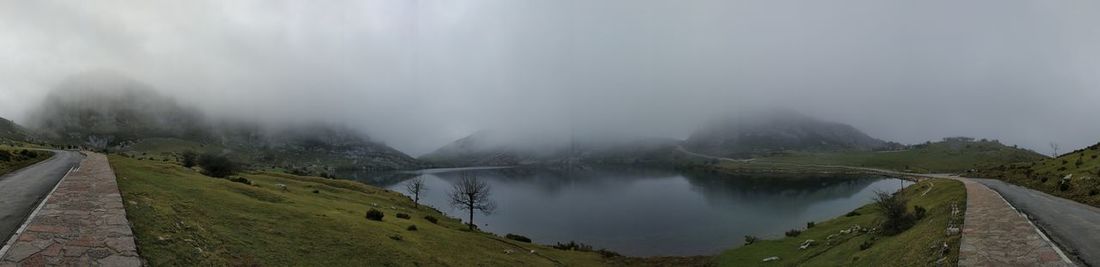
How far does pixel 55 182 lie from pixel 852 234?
55.3 metres

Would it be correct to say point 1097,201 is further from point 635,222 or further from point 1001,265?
point 635,222

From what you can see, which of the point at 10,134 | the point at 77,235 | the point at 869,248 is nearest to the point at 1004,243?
the point at 869,248

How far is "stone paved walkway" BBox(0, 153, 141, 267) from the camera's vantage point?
500 inches

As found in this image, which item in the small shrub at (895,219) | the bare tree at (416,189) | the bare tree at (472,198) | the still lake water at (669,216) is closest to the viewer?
the small shrub at (895,219)

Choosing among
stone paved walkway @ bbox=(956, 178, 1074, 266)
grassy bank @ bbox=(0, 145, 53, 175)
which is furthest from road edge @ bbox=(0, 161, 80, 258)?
stone paved walkway @ bbox=(956, 178, 1074, 266)

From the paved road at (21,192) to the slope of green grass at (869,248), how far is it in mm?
32595

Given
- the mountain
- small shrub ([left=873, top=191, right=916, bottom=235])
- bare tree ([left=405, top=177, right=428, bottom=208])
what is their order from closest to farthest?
small shrub ([left=873, top=191, right=916, bottom=235]) < bare tree ([left=405, top=177, right=428, bottom=208]) < the mountain

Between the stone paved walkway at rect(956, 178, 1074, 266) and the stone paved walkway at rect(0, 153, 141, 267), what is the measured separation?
26.7 m

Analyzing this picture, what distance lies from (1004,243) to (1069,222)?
8253mm

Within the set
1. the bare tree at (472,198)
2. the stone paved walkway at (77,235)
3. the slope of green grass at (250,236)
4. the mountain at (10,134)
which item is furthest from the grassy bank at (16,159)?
the mountain at (10,134)

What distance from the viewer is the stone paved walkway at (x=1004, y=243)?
15.2m

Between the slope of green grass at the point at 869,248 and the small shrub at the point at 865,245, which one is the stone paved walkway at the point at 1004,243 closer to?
the slope of green grass at the point at 869,248

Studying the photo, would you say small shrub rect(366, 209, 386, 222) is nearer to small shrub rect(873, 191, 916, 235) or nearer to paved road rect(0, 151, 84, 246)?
paved road rect(0, 151, 84, 246)

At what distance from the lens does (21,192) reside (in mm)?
22328
